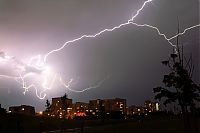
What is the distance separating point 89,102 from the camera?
448 feet

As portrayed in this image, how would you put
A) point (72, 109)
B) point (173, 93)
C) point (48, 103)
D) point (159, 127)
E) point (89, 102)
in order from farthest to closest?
point (89, 102)
point (72, 109)
point (48, 103)
point (159, 127)
point (173, 93)

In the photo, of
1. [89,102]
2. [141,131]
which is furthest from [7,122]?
[89,102]

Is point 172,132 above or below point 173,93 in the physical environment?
below

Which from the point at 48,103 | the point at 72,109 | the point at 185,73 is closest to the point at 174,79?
the point at 185,73

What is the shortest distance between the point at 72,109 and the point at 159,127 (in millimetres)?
85595

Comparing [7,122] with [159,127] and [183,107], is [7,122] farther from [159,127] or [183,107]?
[183,107]

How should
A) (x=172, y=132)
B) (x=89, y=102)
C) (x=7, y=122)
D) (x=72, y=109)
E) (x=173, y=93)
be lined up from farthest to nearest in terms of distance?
(x=89, y=102) < (x=72, y=109) < (x=7, y=122) < (x=172, y=132) < (x=173, y=93)

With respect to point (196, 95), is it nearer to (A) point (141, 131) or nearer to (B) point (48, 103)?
(A) point (141, 131)

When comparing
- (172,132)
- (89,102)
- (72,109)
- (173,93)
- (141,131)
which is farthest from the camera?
(89,102)

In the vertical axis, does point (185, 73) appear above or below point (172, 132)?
above

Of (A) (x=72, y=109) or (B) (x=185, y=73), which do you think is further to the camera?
(A) (x=72, y=109)

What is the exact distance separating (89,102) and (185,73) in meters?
121

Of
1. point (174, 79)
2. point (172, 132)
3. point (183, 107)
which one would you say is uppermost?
point (174, 79)

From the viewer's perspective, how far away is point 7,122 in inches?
1535
